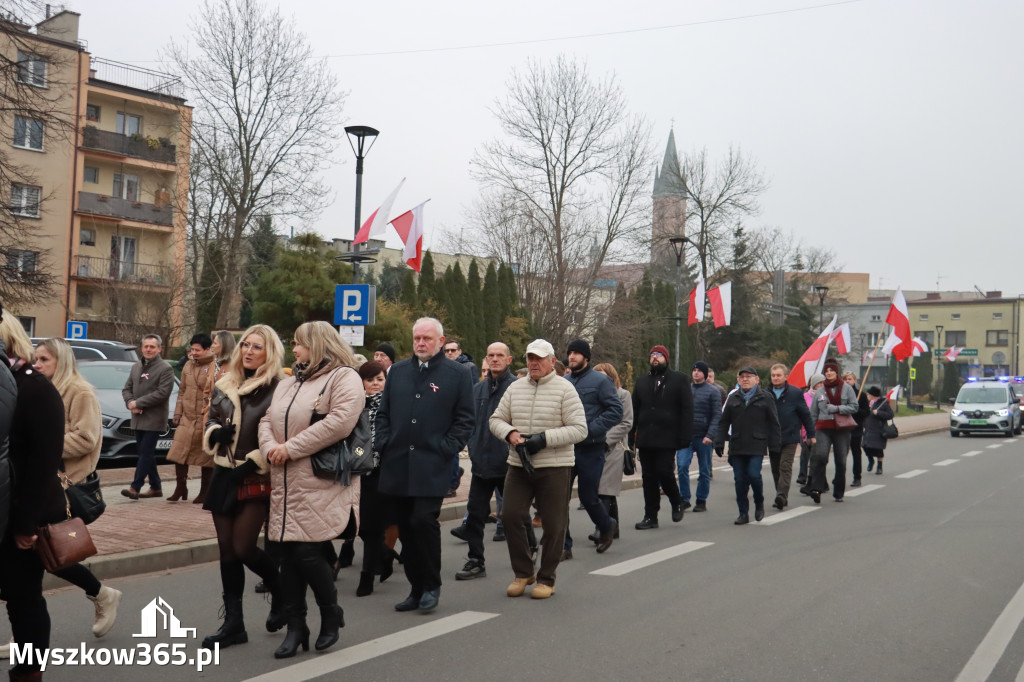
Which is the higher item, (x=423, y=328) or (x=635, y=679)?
(x=423, y=328)

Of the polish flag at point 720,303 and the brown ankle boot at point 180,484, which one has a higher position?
the polish flag at point 720,303

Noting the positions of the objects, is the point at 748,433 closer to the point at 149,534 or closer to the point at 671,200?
the point at 149,534

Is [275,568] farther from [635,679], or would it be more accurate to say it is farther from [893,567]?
[893,567]

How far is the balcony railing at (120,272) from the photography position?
36.7 metres

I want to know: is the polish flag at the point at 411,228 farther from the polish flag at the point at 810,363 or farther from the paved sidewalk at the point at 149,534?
the paved sidewalk at the point at 149,534

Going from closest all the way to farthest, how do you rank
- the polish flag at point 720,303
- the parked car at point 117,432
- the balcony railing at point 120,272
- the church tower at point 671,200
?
the parked car at point 117,432
the polish flag at point 720,303
the balcony railing at point 120,272
the church tower at point 671,200

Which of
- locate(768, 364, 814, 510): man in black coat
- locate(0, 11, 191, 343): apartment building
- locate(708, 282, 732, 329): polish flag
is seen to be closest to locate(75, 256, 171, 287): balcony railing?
locate(0, 11, 191, 343): apartment building

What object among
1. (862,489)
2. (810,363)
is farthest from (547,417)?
(810,363)

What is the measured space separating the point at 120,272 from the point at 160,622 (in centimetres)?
3882

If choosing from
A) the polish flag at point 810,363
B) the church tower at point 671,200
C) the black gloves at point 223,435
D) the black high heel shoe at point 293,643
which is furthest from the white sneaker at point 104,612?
the church tower at point 671,200

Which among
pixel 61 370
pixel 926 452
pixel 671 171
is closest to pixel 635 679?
pixel 61 370

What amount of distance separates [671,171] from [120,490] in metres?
44.6

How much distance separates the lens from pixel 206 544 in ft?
27.3

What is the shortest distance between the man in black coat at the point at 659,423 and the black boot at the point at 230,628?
573 cm
